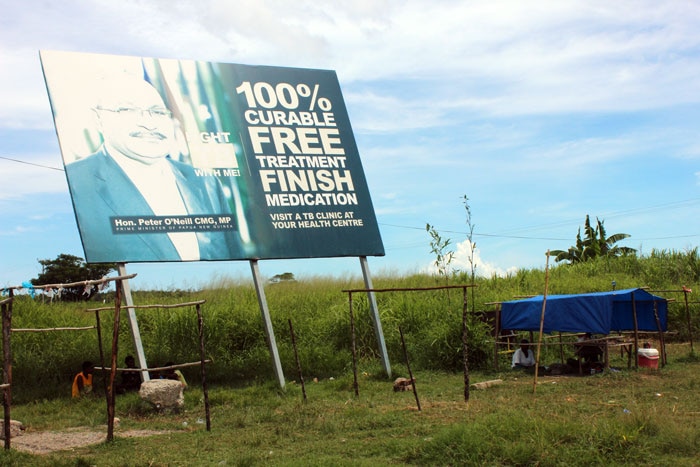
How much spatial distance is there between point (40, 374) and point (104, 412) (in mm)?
3161

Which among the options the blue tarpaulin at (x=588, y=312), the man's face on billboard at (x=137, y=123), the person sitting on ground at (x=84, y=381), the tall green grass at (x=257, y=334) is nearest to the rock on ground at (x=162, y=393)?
the person sitting on ground at (x=84, y=381)

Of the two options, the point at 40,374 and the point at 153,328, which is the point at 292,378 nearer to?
the point at 153,328

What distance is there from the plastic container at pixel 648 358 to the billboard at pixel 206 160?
5698mm

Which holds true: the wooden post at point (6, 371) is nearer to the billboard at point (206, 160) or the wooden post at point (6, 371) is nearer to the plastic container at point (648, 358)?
the billboard at point (206, 160)

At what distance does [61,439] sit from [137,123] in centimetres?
562

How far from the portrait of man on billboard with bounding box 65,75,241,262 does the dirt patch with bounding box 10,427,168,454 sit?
9.35 feet

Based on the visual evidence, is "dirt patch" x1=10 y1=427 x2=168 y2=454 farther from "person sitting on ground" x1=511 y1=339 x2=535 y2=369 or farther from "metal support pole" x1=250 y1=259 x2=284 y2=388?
"person sitting on ground" x1=511 y1=339 x2=535 y2=369

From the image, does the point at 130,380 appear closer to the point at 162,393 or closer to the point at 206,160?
the point at 162,393

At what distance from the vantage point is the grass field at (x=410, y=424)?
7574mm

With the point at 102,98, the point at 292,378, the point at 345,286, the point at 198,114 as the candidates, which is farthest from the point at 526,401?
the point at 345,286

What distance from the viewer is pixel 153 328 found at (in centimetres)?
1647

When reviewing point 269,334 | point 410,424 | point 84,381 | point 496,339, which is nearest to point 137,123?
point 269,334

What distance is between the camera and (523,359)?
51.4 ft

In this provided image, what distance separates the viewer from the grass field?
757cm
